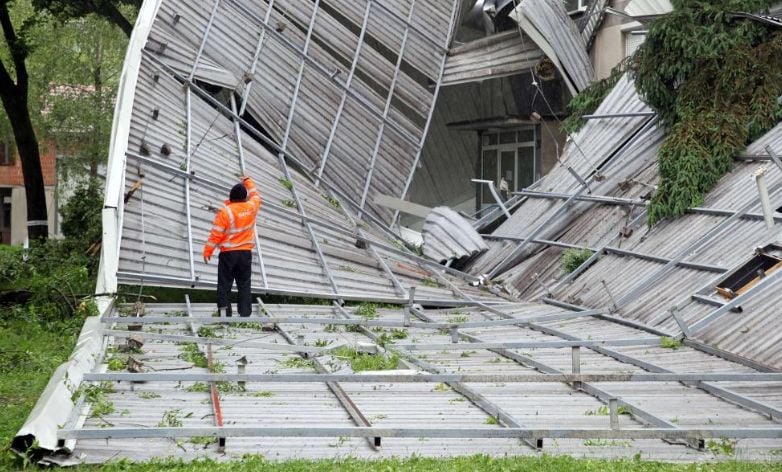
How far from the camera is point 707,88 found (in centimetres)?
1554

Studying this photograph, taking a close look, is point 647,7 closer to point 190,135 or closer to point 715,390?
point 190,135

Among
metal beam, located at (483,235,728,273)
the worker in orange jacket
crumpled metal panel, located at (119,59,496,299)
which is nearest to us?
metal beam, located at (483,235,728,273)

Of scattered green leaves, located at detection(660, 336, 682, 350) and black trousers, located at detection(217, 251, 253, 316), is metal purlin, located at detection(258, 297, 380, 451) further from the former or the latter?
scattered green leaves, located at detection(660, 336, 682, 350)

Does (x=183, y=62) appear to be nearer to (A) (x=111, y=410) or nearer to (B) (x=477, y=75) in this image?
(B) (x=477, y=75)

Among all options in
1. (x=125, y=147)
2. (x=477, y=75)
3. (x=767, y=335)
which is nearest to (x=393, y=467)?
(x=767, y=335)

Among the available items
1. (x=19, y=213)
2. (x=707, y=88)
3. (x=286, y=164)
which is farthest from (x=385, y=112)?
(x=19, y=213)

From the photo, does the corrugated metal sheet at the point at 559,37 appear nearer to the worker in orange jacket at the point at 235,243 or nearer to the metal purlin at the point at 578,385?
the metal purlin at the point at 578,385

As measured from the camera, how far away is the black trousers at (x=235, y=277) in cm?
1326

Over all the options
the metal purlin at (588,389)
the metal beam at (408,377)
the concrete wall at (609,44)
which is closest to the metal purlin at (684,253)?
the metal purlin at (588,389)

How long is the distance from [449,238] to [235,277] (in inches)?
247

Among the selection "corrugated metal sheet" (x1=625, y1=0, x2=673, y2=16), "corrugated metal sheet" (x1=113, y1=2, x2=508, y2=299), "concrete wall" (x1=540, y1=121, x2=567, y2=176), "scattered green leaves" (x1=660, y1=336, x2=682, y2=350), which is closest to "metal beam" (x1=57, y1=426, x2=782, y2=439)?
"scattered green leaves" (x1=660, y1=336, x2=682, y2=350)

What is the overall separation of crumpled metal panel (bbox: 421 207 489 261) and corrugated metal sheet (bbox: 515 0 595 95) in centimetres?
456

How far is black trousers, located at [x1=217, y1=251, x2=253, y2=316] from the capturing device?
13258 mm

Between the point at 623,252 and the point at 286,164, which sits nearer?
the point at 623,252
